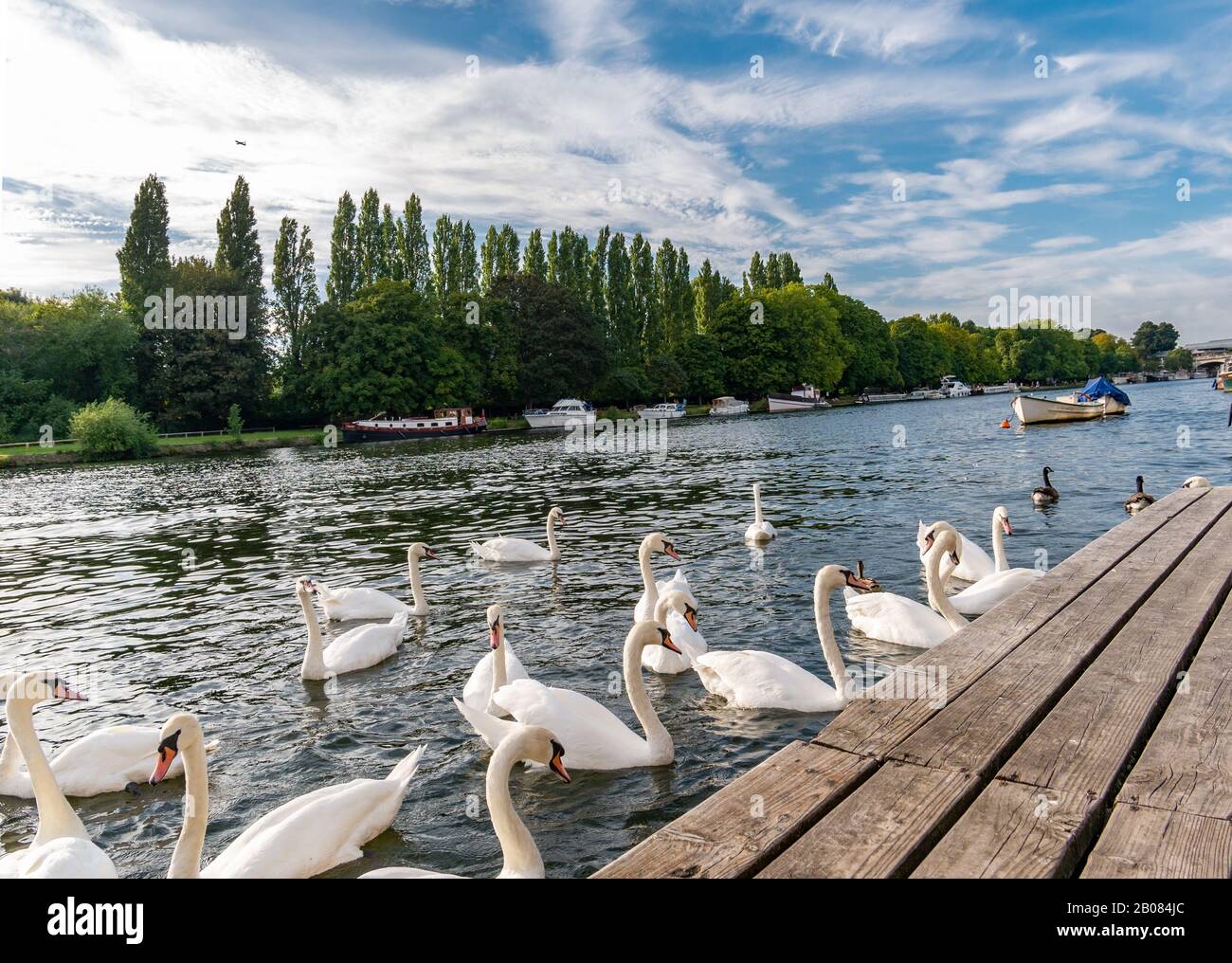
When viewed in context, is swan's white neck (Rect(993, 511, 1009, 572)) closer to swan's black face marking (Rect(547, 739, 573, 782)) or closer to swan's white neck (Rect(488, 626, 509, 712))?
swan's white neck (Rect(488, 626, 509, 712))

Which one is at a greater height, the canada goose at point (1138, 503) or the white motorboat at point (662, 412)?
the white motorboat at point (662, 412)

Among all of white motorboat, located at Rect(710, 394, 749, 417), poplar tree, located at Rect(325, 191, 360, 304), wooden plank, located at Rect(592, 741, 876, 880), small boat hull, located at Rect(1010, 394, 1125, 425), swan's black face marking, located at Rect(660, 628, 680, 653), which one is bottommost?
swan's black face marking, located at Rect(660, 628, 680, 653)

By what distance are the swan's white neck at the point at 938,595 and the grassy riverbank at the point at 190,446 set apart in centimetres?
5191

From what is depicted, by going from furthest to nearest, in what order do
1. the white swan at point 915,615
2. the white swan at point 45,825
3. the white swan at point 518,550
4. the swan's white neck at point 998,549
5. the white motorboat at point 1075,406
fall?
the white motorboat at point 1075,406, the white swan at point 518,550, the swan's white neck at point 998,549, the white swan at point 915,615, the white swan at point 45,825

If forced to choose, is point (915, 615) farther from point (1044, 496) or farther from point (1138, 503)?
point (1044, 496)

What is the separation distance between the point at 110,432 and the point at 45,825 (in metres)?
52.6

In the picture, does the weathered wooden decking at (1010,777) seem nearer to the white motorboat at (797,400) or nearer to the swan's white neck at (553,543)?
the swan's white neck at (553,543)

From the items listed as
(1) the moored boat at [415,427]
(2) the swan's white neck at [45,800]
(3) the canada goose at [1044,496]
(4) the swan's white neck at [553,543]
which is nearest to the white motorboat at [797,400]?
(1) the moored boat at [415,427]

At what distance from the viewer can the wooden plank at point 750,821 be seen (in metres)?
2.75

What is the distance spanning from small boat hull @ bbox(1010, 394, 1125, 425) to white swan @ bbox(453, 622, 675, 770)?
5391cm

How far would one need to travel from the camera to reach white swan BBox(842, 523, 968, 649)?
30.2 feet

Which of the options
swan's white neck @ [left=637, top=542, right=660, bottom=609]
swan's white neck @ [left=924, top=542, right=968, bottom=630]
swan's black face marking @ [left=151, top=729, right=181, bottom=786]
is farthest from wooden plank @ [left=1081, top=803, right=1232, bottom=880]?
swan's white neck @ [left=637, top=542, right=660, bottom=609]
